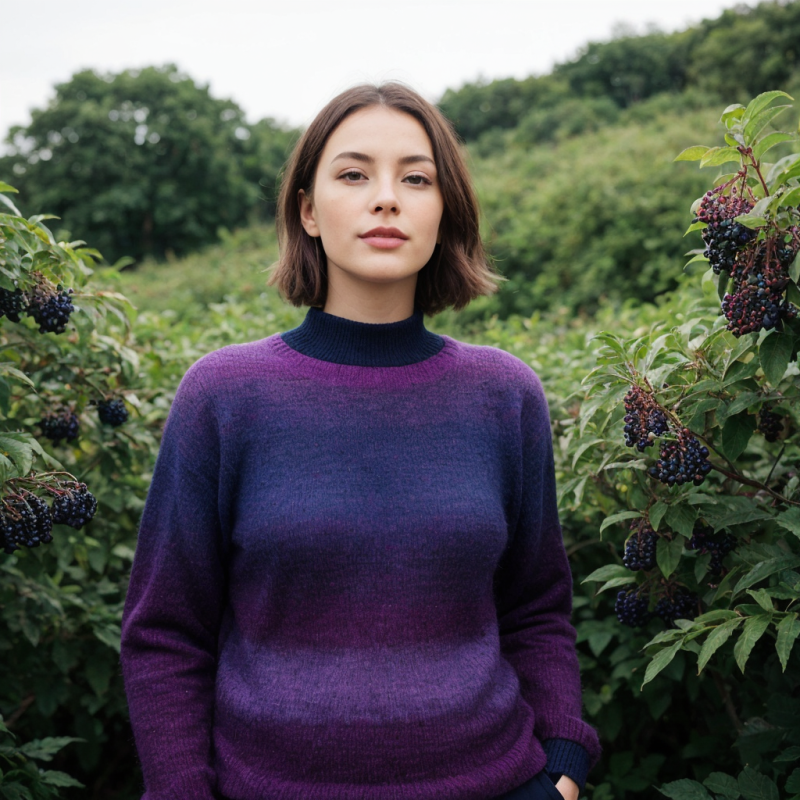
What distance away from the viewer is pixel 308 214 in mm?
1769

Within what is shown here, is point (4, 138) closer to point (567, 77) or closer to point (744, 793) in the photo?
point (567, 77)

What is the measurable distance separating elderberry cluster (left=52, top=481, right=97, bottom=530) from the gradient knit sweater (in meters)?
0.27

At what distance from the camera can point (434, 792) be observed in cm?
134

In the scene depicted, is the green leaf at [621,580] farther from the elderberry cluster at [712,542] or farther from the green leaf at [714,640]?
the green leaf at [714,640]

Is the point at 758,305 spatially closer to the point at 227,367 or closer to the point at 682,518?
the point at 682,518

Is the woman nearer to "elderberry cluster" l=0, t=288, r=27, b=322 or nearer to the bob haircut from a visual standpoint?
the bob haircut

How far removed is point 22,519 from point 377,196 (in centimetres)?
93

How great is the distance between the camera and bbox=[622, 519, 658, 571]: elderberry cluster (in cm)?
172

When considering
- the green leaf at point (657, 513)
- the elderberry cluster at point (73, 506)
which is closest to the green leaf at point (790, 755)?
the green leaf at point (657, 513)

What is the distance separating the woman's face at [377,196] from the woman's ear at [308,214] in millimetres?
96

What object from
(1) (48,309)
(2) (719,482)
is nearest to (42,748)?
(1) (48,309)

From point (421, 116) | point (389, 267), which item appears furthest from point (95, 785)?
point (421, 116)

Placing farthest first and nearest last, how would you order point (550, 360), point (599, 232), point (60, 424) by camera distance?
point (599, 232), point (550, 360), point (60, 424)

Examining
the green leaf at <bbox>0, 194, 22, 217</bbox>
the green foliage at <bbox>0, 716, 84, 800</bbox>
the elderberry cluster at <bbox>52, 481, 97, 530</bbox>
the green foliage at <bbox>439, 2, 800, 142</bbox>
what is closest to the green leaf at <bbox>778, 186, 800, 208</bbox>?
the elderberry cluster at <bbox>52, 481, 97, 530</bbox>
